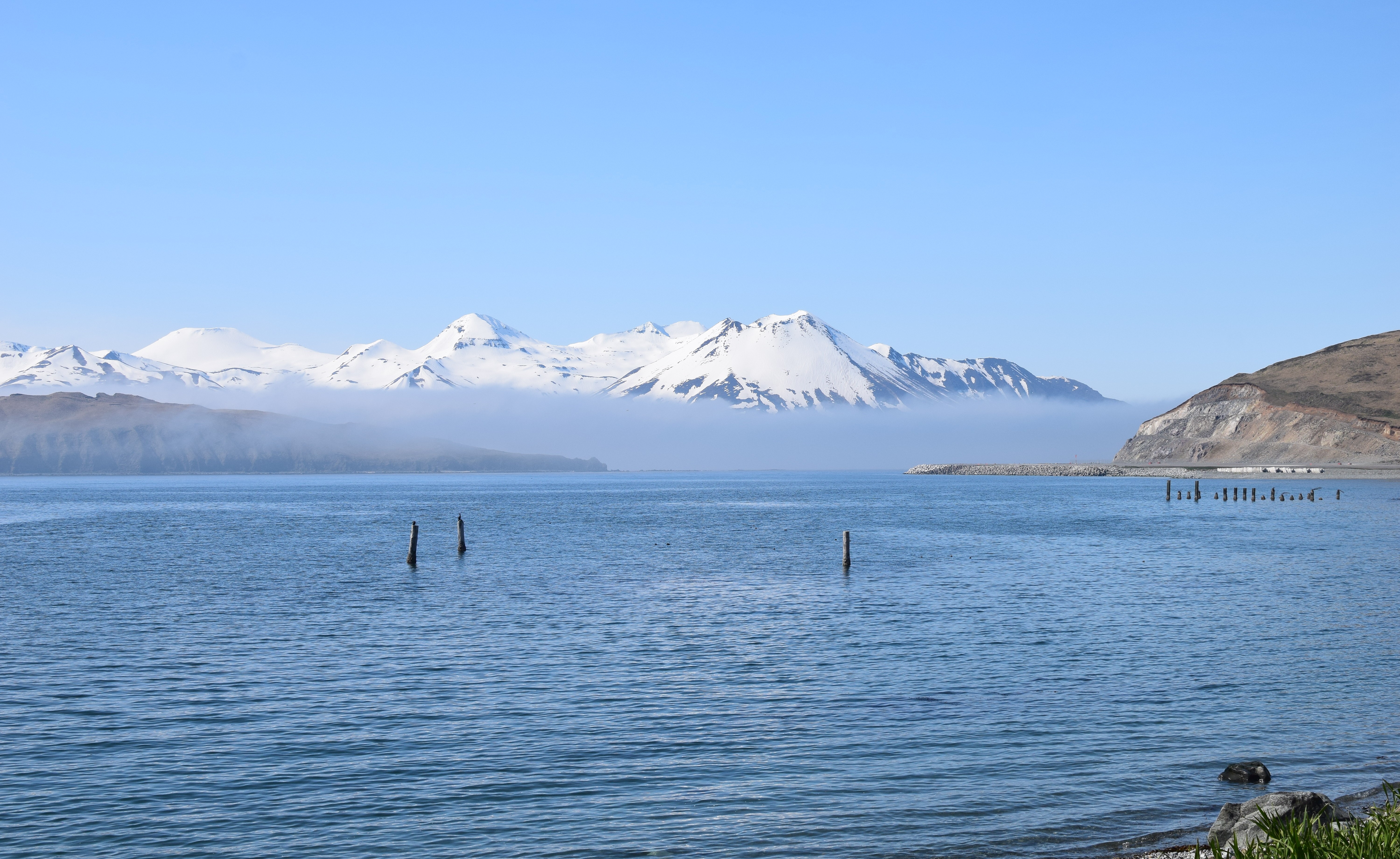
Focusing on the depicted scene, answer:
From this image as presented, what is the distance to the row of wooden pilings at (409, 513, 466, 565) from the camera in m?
61.9

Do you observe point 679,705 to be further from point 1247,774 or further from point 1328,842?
point 1328,842

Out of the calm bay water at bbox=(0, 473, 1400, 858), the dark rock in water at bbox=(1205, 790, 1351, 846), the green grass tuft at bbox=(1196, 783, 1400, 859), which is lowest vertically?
the calm bay water at bbox=(0, 473, 1400, 858)

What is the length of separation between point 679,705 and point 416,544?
47.3 metres

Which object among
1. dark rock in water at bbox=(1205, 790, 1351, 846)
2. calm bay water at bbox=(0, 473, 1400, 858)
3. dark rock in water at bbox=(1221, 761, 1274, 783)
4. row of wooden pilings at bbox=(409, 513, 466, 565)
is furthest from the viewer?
row of wooden pilings at bbox=(409, 513, 466, 565)

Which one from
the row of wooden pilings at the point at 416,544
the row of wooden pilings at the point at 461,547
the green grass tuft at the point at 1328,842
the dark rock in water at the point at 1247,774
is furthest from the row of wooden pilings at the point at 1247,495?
the green grass tuft at the point at 1328,842

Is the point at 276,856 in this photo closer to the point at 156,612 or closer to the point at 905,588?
the point at 156,612

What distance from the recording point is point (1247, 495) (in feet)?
490

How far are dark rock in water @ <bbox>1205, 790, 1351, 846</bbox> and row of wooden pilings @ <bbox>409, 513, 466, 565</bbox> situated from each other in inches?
2009

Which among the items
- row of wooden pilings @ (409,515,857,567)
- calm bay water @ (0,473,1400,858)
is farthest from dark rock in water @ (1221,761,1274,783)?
row of wooden pilings @ (409,515,857,567)

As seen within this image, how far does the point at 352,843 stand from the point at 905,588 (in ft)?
118

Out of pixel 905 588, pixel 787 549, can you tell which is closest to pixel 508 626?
pixel 905 588

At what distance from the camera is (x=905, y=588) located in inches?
1928

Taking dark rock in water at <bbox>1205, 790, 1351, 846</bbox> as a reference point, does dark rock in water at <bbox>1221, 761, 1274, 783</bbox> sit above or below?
below

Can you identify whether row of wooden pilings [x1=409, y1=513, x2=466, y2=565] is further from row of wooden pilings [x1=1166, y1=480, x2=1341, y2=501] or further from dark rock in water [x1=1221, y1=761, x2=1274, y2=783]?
row of wooden pilings [x1=1166, y1=480, x2=1341, y2=501]
